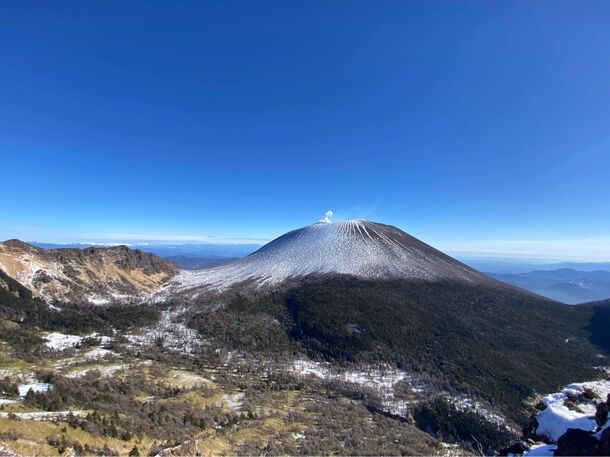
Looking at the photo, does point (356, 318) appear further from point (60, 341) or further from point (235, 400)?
point (60, 341)

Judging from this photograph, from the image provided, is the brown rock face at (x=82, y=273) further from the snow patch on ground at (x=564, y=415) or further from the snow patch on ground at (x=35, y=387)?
the snow patch on ground at (x=564, y=415)

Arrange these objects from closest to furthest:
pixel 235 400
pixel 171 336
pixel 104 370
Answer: pixel 235 400 < pixel 104 370 < pixel 171 336

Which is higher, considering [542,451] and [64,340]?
[542,451]

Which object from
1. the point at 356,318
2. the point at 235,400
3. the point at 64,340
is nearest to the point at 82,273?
the point at 64,340

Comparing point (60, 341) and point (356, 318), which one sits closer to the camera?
point (60, 341)

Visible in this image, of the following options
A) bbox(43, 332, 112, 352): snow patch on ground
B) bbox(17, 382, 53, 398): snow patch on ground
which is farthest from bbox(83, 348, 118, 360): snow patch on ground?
bbox(17, 382, 53, 398): snow patch on ground

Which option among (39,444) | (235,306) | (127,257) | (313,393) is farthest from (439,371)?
(127,257)

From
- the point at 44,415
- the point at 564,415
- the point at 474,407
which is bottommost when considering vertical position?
the point at 474,407
